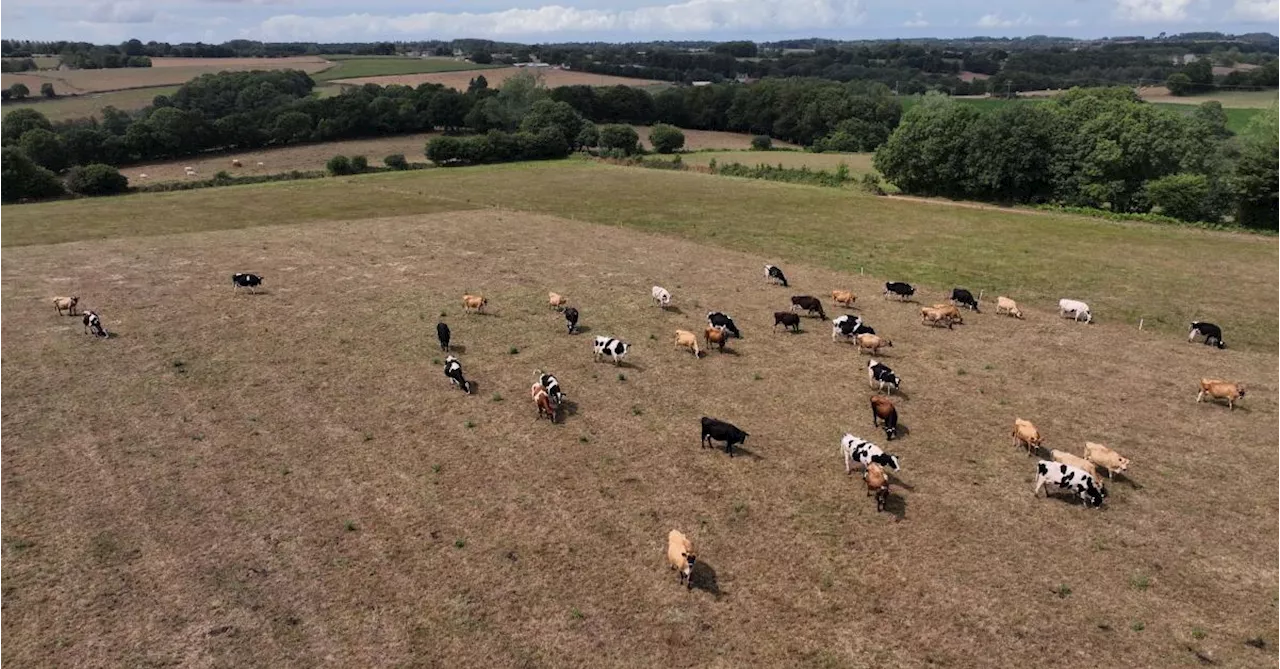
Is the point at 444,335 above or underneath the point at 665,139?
underneath

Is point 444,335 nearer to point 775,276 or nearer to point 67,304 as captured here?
point 67,304

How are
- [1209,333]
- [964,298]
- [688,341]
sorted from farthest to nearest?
[964,298], [1209,333], [688,341]

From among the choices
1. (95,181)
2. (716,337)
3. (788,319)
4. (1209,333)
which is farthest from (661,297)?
(95,181)

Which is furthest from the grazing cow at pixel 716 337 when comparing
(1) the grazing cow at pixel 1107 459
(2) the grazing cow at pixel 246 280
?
(2) the grazing cow at pixel 246 280

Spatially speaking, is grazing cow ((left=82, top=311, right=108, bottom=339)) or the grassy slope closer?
grazing cow ((left=82, top=311, right=108, bottom=339))

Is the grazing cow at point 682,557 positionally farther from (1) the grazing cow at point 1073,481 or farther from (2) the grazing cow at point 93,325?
(2) the grazing cow at point 93,325

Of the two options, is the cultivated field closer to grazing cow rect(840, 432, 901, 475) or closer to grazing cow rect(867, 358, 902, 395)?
grazing cow rect(867, 358, 902, 395)

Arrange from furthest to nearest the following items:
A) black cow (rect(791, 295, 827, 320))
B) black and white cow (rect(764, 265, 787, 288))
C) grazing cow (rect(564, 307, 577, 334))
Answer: black and white cow (rect(764, 265, 787, 288))
black cow (rect(791, 295, 827, 320))
grazing cow (rect(564, 307, 577, 334))

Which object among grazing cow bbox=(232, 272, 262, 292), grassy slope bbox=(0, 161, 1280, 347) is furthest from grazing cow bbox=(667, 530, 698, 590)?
grazing cow bbox=(232, 272, 262, 292)
